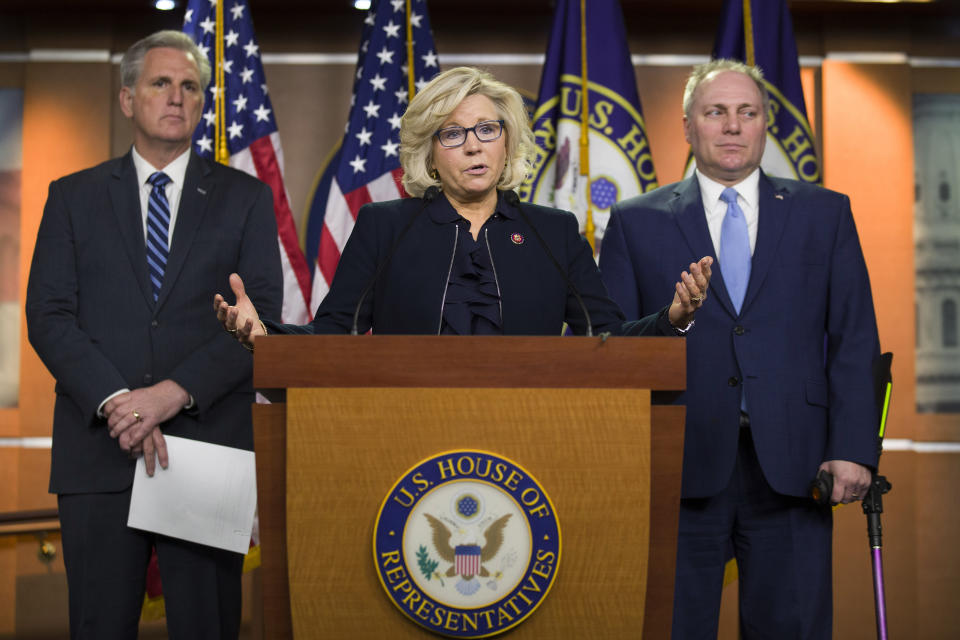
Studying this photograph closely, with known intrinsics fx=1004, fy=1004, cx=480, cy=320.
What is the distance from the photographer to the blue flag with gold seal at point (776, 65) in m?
3.71

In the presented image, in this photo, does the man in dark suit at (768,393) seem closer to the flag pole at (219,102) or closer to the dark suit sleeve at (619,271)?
the dark suit sleeve at (619,271)

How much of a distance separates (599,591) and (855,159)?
353cm

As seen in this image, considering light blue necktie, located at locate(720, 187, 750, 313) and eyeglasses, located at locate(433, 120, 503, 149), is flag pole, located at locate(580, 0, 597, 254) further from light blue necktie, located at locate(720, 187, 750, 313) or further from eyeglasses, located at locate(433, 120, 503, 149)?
eyeglasses, located at locate(433, 120, 503, 149)

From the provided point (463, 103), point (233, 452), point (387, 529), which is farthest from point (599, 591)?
point (233, 452)

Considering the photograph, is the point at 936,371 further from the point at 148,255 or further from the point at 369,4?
the point at 148,255

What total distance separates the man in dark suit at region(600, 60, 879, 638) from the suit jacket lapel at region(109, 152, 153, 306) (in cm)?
117

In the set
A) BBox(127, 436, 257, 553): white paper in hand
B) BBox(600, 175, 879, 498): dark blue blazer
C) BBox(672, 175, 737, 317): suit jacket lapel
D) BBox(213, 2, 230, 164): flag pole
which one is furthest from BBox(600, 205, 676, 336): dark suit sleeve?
BBox(213, 2, 230, 164): flag pole

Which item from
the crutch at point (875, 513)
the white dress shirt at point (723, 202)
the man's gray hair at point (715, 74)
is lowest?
the crutch at point (875, 513)

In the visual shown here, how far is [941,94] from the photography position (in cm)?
455

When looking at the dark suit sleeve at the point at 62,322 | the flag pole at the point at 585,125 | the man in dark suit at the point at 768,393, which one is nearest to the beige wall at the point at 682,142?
the flag pole at the point at 585,125

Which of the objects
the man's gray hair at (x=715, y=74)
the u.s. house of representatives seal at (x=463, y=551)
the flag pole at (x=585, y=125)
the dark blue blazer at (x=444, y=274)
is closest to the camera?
the u.s. house of representatives seal at (x=463, y=551)

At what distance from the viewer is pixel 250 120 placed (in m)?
3.86

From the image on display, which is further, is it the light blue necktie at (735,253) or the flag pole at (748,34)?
the flag pole at (748,34)

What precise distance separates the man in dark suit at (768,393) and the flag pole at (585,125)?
3.48ft
